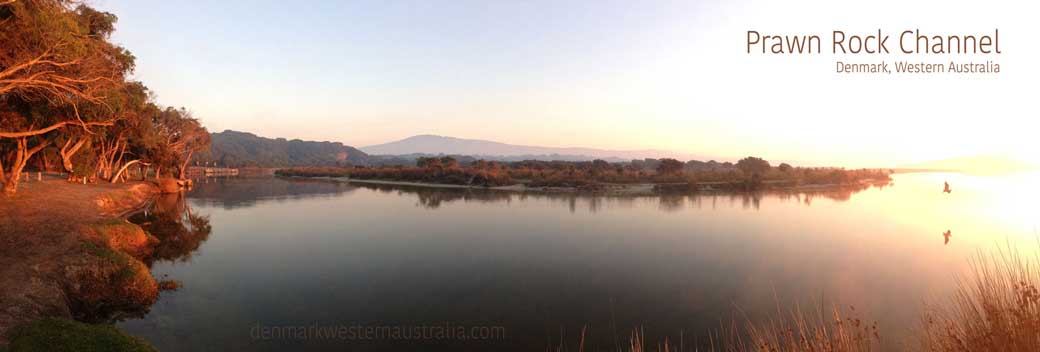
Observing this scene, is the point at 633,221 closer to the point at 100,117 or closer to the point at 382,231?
the point at 382,231

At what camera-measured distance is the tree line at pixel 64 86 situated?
443 inches

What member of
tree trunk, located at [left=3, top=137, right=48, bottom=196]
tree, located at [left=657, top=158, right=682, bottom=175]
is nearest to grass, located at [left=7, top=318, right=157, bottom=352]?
tree trunk, located at [left=3, top=137, right=48, bottom=196]

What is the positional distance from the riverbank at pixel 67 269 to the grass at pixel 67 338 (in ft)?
1.58

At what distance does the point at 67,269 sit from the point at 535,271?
963 cm

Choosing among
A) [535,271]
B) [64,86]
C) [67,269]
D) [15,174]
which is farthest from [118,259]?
[15,174]

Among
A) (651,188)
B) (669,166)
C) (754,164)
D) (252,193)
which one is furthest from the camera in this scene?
(754,164)

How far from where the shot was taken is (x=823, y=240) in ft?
Answer: 54.0

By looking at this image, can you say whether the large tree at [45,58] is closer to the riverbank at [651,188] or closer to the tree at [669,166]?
the riverbank at [651,188]

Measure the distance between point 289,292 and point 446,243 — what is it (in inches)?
253

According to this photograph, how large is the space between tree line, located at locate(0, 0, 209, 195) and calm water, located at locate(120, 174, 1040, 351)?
4.96 meters

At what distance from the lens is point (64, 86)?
479 inches

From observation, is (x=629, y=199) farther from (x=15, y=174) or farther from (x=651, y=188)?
(x=15, y=174)

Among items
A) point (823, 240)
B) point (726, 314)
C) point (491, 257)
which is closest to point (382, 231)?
point (491, 257)

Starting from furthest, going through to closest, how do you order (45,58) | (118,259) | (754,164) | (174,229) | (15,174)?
(754,164) < (15,174) < (174,229) < (45,58) < (118,259)
